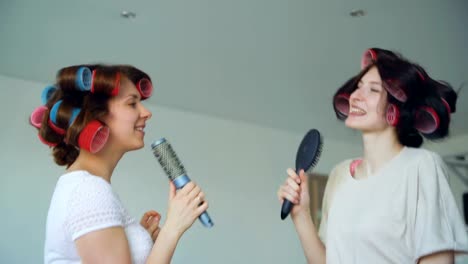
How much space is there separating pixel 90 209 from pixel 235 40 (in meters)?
2.16

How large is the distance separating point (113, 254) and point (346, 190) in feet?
1.82

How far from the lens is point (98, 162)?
121 centimetres

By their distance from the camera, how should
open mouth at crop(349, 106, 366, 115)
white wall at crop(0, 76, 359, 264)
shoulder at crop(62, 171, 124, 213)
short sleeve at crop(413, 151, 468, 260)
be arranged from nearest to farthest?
short sleeve at crop(413, 151, 468, 260), shoulder at crop(62, 171, 124, 213), open mouth at crop(349, 106, 366, 115), white wall at crop(0, 76, 359, 264)

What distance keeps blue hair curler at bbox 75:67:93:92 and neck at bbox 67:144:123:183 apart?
158 mm

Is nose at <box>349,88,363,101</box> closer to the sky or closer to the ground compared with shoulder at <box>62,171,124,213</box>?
closer to the sky

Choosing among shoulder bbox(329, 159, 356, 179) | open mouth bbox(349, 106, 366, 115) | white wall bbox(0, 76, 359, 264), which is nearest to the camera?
open mouth bbox(349, 106, 366, 115)

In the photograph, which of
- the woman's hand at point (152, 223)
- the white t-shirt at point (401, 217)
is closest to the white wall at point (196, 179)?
the woman's hand at point (152, 223)

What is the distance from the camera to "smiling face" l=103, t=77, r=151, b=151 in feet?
4.00

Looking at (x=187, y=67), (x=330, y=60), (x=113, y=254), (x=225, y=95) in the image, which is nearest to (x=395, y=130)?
(x=113, y=254)

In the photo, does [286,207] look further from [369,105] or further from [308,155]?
[369,105]

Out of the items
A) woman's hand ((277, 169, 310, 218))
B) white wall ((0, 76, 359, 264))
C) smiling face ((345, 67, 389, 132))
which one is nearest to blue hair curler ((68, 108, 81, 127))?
woman's hand ((277, 169, 310, 218))

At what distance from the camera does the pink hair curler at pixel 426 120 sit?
1077 millimetres

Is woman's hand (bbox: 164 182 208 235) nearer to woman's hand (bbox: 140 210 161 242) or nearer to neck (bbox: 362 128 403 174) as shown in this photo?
woman's hand (bbox: 140 210 161 242)

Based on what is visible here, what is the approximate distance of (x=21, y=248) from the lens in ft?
11.8
